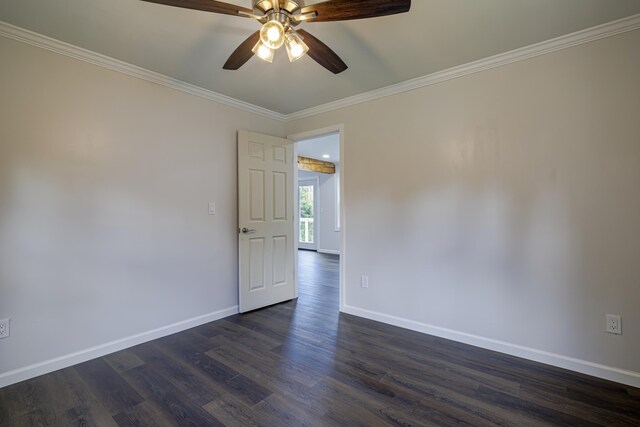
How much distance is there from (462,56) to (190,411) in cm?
319

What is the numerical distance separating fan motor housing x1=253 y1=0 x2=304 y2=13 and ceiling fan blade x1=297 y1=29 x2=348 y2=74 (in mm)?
126

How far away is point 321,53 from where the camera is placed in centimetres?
189

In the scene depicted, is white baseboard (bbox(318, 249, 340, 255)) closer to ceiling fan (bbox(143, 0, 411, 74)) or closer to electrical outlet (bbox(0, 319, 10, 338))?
electrical outlet (bbox(0, 319, 10, 338))

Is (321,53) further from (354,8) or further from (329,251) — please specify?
(329,251)

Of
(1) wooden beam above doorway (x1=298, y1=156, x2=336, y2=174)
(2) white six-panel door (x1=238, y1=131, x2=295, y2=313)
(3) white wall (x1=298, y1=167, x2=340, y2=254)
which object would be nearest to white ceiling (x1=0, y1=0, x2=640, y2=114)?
(2) white six-panel door (x1=238, y1=131, x2=295, y2=313)

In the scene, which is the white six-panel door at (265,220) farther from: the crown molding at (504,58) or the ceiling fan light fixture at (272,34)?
the ceiling fan light fixture at (272,34)

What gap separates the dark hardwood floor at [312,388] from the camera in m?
1.76

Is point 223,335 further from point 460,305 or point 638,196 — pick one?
point 638,196

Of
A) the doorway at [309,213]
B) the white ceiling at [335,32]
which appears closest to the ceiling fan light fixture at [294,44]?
the white ceiling at [335,32]

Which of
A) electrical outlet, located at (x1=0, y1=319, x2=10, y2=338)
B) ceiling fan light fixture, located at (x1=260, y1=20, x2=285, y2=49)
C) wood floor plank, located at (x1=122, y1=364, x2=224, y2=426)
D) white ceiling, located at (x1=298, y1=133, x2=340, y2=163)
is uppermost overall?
white ceiling, located at (x1=298, y1=133, x2=340, y2=163)

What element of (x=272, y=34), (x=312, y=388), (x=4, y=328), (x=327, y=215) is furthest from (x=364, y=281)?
(x=327, y=215)

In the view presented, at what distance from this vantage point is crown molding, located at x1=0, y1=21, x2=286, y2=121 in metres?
2.09

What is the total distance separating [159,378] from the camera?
216 centimetres

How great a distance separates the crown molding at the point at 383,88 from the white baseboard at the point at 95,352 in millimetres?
2259
